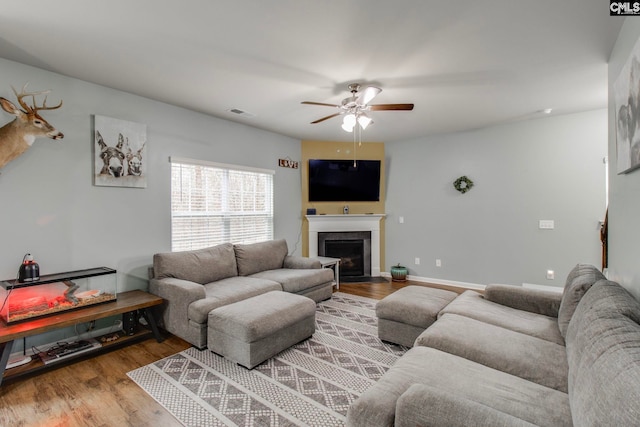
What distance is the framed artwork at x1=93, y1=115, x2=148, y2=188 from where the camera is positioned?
3.15 m

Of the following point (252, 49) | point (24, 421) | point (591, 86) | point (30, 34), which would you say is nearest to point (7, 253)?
point (24, 421)

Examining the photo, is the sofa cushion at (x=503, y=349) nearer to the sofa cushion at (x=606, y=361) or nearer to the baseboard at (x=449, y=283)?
the sofa cushion at (x=606, y=361)

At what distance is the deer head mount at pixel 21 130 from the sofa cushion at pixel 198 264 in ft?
4.79

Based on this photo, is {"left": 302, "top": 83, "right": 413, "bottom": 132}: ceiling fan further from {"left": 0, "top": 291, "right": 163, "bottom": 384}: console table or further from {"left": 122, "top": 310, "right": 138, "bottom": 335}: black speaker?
{"left": 122, "top": 310, "right": 138, "bottom": 335}: black speaker

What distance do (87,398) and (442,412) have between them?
2372mm

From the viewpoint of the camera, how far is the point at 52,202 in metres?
2.87

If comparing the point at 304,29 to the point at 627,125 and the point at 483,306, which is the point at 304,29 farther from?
the point at 483,306

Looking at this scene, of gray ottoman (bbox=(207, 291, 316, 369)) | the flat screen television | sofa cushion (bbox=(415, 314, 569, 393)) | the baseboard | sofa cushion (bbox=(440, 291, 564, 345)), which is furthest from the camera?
the flat screen television

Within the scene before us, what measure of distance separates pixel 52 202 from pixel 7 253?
541mm

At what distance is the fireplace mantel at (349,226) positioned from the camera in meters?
5.66

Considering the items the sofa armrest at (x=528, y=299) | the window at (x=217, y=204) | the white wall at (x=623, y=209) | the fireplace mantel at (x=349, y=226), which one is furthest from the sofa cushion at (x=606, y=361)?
the fireplace mantel at (x=349, y=226)

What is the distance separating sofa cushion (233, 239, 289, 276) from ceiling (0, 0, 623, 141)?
1.92m

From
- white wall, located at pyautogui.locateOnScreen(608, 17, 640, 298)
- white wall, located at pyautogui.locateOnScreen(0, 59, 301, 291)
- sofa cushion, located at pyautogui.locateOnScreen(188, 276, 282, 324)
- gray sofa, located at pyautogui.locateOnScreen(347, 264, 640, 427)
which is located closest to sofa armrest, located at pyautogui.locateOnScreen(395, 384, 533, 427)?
gray sofa, located at pyautogui.locateOnScreen(347, 264, 640, 427)

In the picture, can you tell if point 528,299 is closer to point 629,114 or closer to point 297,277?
point 629,114
